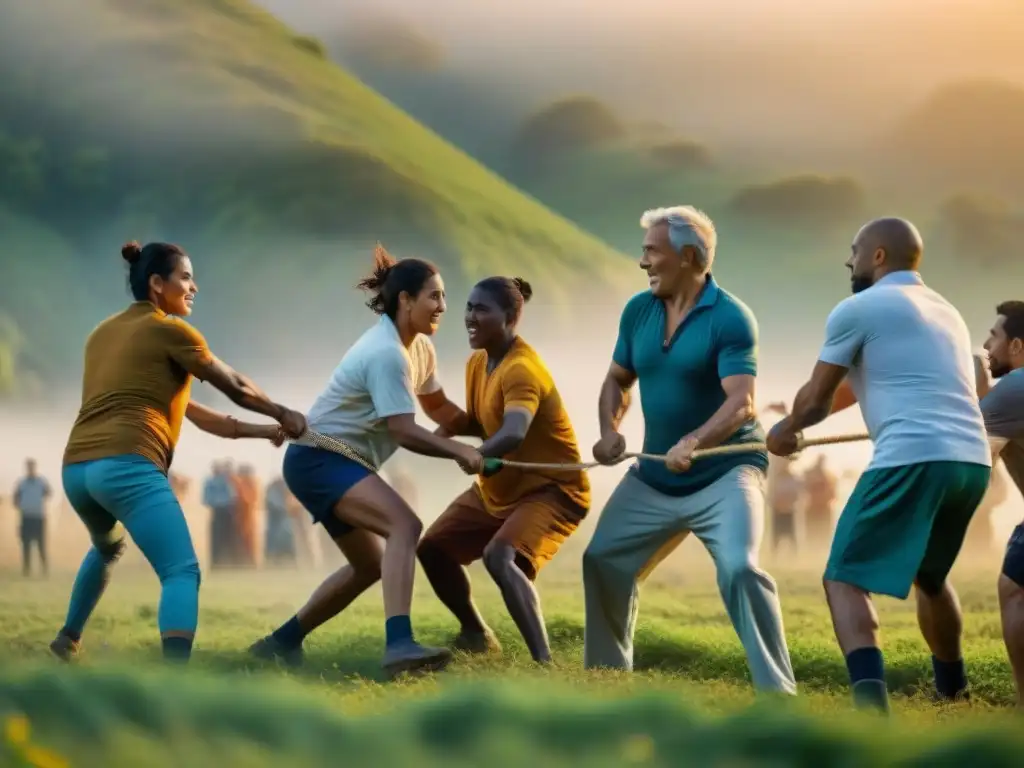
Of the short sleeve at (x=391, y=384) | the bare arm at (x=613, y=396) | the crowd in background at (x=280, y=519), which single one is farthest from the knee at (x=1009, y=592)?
the crowd in background at (x=280, y=519)

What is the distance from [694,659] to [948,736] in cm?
437

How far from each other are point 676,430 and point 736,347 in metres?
0.45

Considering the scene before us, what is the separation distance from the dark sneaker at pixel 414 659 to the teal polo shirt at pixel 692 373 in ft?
3.89

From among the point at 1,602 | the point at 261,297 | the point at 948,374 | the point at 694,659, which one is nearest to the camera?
the point at 948,374

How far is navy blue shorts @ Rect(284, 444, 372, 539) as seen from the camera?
21.5 ft

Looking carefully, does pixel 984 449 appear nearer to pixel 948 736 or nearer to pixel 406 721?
pixel 948 736

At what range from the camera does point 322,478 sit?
6.61 m

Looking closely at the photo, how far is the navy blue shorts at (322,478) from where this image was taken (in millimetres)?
6566

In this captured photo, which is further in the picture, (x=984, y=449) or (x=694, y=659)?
(x=694, y=659)

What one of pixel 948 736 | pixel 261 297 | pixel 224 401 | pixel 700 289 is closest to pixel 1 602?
pixel 700 289

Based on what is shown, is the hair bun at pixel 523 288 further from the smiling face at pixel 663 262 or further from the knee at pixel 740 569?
the knee at pixel 740 569

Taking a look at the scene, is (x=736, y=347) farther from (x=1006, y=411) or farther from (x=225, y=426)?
(x=225, y=426)

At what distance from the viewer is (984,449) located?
17.9 ft

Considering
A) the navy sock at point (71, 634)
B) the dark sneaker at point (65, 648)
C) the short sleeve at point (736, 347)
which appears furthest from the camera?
the navy sock at point (71, 634)
